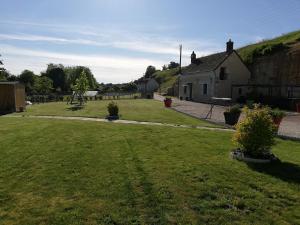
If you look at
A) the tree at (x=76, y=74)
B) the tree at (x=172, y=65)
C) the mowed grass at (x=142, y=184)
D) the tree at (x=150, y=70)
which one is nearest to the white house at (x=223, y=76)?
the mowed grass at (x=142, y=184)

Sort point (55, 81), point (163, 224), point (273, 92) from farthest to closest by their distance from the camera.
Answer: point (55, 81) → point (273, 92) → point (163, 224)

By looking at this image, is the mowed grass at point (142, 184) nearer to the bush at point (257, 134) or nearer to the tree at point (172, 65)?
the bush at point (257, 134)

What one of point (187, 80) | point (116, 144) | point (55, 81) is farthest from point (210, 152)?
point (55, 81)

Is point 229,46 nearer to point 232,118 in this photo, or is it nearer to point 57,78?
point 232,118

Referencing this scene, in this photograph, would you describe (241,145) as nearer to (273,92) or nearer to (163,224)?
(163,224)

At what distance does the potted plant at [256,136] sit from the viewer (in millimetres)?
9578

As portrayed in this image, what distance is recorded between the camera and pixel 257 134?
9.55 m

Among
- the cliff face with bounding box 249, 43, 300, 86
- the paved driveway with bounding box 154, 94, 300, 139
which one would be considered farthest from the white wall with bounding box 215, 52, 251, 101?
the paved driveway with bounding box 154, 94, 300, 139

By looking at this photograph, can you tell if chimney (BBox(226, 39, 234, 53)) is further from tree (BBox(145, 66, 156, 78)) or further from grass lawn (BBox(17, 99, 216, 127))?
tree (BBox(145, 66, 156, 78))

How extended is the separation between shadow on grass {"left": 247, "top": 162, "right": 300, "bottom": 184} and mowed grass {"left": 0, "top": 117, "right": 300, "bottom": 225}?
0.02 metres

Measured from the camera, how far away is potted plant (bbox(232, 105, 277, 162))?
377 inches

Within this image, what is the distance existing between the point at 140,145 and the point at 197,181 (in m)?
4.41

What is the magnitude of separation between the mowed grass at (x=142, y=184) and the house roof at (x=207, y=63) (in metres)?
33.7

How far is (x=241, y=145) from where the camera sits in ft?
33.9
